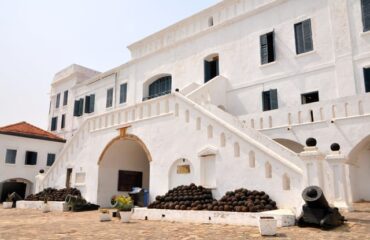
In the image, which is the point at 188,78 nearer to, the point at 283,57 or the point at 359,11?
the point at 283,57

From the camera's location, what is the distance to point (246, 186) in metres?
11.7

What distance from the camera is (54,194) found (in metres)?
19.8

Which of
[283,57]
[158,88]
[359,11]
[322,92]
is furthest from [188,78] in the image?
[359,11]

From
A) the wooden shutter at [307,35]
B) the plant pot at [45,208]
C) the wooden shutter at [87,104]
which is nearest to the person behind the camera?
the plant pot at [45,208]

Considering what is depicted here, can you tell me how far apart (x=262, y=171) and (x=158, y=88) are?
1605 centimetres

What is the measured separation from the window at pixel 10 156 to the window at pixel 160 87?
473 inches

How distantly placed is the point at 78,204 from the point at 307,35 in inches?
584

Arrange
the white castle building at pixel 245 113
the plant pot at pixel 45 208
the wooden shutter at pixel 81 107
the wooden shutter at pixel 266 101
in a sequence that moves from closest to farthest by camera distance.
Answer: the white castle building at pixel 245 113 → the plant pot at pixel 45 208 → the wooden shutter at pixel 266 101 → the wooden shutter at pixel 81 107

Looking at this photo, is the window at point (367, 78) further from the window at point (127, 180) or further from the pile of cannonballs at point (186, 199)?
the window at point (127, 180)

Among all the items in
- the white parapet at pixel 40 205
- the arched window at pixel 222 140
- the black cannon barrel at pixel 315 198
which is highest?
the arched window at pixel 222 140

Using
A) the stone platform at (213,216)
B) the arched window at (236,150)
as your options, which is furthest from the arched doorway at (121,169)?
the arched window at (236,150)

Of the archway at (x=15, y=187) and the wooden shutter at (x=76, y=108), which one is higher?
the wooden shutter at (x=76, y=108)

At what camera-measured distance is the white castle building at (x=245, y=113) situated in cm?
1179

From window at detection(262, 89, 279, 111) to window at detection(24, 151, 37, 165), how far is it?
20015mm
